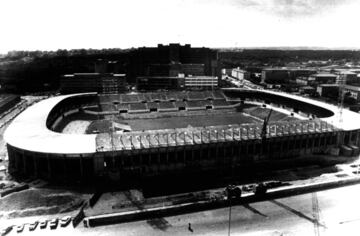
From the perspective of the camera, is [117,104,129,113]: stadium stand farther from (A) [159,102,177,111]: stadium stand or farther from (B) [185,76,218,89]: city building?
(B) [185,76,218,89]: city building

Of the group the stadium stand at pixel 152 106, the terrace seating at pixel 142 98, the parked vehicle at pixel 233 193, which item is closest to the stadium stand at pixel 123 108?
the terrace seating at pixel 142 98

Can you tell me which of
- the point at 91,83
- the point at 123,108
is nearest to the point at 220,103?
the point at 123,108

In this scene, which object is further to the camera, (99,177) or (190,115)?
(190,115)

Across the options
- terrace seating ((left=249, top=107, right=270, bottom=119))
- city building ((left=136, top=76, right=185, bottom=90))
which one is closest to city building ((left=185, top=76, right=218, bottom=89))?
city building ((left=136, top=76, right=185, bottom=90))

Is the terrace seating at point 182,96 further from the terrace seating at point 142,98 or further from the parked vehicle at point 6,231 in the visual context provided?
the parked vehicle at point 6,231

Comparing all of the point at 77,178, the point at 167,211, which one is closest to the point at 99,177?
the point at 77,178

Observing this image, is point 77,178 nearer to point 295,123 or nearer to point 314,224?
point 314,224

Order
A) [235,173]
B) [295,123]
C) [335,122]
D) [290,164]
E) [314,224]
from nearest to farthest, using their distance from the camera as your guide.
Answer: [314,224]
[235,173]
[290,164]
[295,123]
[335,122]
